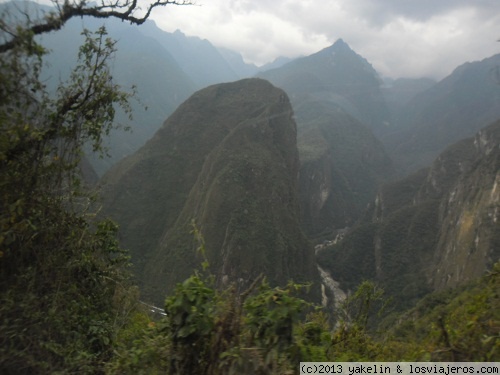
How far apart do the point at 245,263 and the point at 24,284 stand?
48.6m

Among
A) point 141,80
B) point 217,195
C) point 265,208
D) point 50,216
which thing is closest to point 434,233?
point 265,208

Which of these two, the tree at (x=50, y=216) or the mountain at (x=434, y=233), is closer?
the tree at (x=50, y=216)

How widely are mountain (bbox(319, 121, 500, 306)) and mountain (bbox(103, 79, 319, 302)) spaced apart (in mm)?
20306

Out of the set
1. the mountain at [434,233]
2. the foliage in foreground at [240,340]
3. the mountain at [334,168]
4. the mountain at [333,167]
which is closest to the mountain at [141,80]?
the mountain at [333,167]

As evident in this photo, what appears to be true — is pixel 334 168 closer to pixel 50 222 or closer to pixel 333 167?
pixel 333 167

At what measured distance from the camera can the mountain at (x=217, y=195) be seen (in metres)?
53.0

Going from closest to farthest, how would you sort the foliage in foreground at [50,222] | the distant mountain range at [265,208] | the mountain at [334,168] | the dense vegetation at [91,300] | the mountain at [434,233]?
the dense vegetation at [91,300], the foliage in foreground at [50,222], the distant mountain range at [265,208], the mountain at [434,233], the mountain at [334,168]

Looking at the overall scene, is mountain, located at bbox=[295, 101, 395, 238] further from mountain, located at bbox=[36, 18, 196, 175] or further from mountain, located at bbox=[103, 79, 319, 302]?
mountain, located at bbox=[36, 18, 196, 175]

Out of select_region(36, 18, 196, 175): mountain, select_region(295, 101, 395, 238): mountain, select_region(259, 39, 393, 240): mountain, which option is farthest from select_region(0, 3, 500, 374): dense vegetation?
select_region(36, 18, 196, 175): mountain

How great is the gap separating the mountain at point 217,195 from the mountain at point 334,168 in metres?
38.5

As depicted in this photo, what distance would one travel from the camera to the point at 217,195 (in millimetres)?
58375

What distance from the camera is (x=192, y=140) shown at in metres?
78.0

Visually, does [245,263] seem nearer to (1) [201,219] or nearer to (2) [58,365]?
(1) [201,219]

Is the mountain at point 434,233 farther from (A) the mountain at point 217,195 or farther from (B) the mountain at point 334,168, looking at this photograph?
(A) the mountain at point 217,195
